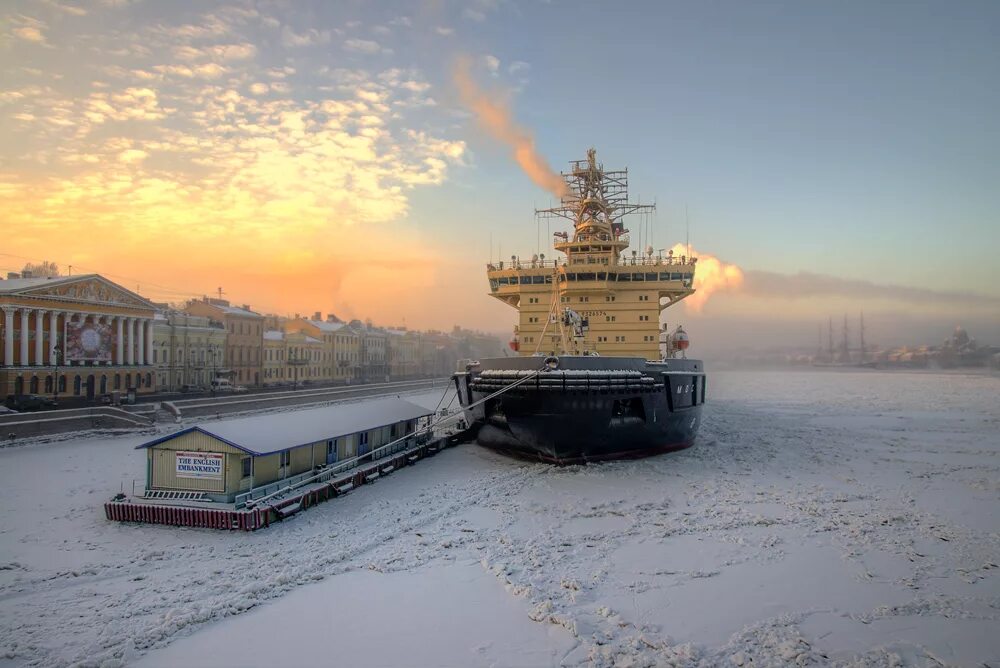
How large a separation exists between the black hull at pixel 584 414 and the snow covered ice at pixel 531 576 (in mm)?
1127

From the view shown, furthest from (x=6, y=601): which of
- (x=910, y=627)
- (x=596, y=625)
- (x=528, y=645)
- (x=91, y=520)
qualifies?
(x=910, y=627)

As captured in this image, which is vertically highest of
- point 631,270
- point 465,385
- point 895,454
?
point 631,270

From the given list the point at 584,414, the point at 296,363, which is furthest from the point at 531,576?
the point at 296,363

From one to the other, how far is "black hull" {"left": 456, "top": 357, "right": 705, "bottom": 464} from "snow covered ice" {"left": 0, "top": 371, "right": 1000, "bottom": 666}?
1.13m

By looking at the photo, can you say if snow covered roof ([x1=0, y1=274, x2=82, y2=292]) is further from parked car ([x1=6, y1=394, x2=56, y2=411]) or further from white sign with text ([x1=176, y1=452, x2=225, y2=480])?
white sign with text ([x1=176, y1=452, x2=225, y2=480])

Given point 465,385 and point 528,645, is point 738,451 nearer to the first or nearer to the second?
point 465,385

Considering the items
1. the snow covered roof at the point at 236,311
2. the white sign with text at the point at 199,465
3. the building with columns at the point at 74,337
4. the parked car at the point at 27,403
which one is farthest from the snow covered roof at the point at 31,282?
the white sign with text at the point at 199,465

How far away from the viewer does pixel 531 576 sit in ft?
34.7

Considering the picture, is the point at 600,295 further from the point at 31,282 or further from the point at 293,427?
the point at 31,282

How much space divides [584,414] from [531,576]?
8.39 m

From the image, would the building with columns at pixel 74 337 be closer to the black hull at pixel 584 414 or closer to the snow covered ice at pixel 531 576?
the snow covered ice at pixel 531 576

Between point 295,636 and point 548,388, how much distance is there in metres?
11.0

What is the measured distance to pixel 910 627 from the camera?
28.3 feet

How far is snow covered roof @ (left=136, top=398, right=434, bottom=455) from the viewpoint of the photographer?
14.2 m
